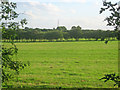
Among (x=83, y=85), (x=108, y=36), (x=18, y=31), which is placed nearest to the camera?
(x=108, y=36)

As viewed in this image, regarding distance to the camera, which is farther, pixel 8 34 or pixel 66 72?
pixel 66 72

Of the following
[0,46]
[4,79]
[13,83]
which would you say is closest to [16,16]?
[0,46]

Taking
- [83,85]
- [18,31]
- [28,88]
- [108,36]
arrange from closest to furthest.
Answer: [108,36], [18,31], [28,88], [83,85]

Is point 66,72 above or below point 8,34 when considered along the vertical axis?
below

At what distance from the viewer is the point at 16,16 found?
544cm

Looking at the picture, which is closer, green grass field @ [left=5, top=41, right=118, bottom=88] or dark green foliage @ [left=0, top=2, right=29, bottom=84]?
dark green foliage @ [left=0, top=2, right=29, bottom=84]

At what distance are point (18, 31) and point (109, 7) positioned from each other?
112 inches

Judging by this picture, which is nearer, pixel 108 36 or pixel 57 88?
pixel 108 36

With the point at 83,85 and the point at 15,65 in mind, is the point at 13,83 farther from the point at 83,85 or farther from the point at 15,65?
the point at 15,65

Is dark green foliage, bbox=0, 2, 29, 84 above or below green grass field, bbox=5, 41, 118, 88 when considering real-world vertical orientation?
above

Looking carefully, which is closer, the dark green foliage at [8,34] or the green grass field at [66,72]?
the dark green foliage at [8,34]

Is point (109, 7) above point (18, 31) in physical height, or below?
above

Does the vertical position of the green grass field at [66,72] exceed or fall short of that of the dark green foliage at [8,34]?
it falls short

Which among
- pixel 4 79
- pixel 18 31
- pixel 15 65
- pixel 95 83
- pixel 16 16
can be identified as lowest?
pixel 95 83
